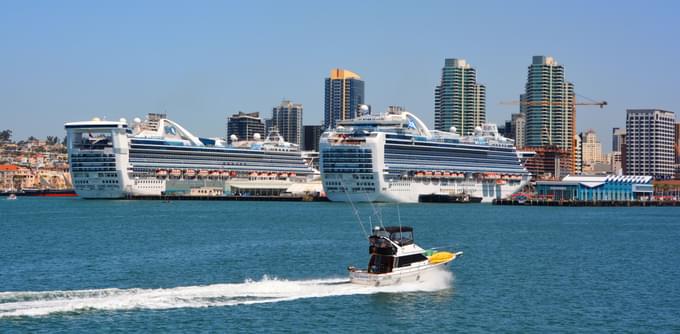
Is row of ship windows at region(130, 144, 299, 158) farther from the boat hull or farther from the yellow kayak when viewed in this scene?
the boat hull

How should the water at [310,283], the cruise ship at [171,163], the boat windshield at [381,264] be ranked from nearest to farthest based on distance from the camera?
the water at [310,283] < the boat windshield at [381,264] < the cruise ship at [171,163]

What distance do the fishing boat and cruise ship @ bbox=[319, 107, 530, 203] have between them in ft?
267

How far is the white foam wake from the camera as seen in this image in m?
33.9

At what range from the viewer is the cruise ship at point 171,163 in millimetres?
138000

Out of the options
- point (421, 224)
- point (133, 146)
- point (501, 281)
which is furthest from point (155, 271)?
point (133, 146)

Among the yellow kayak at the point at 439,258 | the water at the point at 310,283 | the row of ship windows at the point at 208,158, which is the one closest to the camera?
the water at the point at 310,283

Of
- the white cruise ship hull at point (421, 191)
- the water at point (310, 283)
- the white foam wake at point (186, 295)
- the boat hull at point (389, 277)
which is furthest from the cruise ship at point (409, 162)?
the white foam wake at point (186, 295)

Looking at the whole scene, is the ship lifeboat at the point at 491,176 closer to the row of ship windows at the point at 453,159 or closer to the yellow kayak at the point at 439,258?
the row of ship windows at the point at 453,159

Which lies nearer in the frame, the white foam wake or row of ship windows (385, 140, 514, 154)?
the white foam wake

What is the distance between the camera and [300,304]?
117 ft

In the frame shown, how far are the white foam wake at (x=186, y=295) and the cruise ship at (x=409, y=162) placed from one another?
82.1m

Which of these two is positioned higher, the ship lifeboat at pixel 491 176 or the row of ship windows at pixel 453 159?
the row of ship windows at pixel 453 159

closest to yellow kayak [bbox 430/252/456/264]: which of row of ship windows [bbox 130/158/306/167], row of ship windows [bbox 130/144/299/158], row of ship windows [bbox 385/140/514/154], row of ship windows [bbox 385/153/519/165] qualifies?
row of ship windows [bbox 385/153/519/165]

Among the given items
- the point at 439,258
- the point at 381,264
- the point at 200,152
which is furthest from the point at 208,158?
the point at 381,264
